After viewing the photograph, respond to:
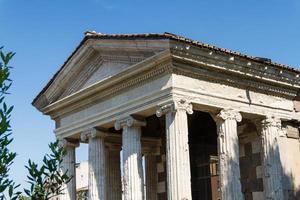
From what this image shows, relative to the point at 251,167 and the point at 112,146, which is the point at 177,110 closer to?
the point at 251,167

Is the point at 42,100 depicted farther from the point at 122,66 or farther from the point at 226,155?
the point at 226,155

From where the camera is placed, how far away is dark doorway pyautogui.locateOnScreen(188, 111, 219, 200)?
1719 cm

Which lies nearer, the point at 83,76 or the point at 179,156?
the point at 179,156

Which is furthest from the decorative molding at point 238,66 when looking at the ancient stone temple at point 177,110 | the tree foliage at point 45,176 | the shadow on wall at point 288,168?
the tree foliage at point 45,176

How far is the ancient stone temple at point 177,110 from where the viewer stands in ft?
41.7

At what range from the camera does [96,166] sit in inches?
602

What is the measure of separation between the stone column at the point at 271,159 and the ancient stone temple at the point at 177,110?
3 cm

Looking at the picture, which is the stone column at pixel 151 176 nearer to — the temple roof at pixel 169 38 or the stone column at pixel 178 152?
the temple roof at pixel 169 38

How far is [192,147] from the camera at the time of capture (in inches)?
707

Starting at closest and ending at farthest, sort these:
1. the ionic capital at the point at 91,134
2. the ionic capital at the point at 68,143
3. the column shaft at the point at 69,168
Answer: the ionic capital at the point at 91,134 → the column shaft at the point at 69,168 → the ionic capital at the point at 68,143

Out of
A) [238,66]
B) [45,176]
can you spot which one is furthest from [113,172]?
[45,176]

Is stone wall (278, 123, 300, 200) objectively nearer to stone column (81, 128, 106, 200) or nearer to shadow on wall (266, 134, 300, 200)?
shadow on wall (266, 134, 300, 200)

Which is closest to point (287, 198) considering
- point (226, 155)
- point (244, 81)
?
point (226, 155)

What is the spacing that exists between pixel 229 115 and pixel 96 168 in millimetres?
4226
